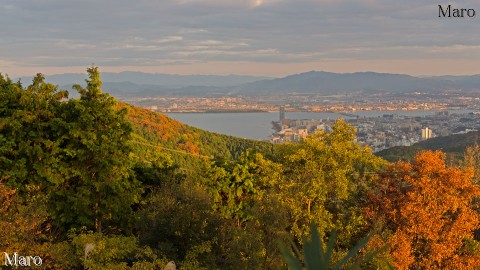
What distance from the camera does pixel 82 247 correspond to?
943 cm

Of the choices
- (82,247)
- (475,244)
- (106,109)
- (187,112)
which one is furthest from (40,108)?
(187,112)

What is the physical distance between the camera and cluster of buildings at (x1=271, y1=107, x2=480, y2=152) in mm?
46219

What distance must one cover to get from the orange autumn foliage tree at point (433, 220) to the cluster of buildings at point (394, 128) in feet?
95.2

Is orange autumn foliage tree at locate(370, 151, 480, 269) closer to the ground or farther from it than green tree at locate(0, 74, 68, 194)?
closer to the ground

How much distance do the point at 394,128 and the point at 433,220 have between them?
163ft

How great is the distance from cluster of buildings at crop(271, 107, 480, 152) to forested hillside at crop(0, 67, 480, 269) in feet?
90.3

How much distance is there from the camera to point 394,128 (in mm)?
59438

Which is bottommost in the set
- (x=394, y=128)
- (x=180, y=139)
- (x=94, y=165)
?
(x=394, y=128)

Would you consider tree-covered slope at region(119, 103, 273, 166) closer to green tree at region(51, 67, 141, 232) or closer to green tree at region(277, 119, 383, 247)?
green tree at region(277, 119, 383, 247)

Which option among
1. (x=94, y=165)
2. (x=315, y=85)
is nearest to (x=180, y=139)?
(x=94, y=165)

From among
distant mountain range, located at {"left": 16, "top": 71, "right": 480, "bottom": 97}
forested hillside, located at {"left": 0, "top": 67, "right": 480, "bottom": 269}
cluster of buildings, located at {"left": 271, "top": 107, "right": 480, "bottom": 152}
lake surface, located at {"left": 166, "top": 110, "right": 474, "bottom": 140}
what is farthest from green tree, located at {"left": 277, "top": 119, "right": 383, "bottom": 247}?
distant mountain range, located at {"left": 16, "top": 71, "right": 480, "bottom": 97}

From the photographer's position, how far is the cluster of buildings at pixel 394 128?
46.2 m

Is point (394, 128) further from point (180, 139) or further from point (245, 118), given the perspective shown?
point (180, 139)

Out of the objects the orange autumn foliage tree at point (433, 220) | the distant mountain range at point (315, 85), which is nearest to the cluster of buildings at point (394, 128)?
the orange autumn foliage tree at point (433, 220)
